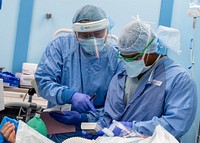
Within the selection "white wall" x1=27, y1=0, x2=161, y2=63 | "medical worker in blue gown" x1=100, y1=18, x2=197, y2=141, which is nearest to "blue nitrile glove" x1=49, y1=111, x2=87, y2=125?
"medical worker in blue gown" x1=100, y1=18, x2=197, y2=141

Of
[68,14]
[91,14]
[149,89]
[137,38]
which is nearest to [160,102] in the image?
[149,89]

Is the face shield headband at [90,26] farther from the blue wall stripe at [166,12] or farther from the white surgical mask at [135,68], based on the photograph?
the blue wall stripe at [166,12]

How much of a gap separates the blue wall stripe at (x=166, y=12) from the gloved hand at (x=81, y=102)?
1.88 m

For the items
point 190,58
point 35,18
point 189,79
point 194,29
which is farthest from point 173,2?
point 189,79

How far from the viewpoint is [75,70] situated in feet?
6.03

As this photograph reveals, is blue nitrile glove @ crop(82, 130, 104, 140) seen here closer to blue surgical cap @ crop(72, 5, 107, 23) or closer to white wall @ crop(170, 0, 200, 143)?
blue surgical cap @ crop(72, 5, 107, 23)

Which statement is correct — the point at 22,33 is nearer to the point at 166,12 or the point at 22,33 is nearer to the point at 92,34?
the point at 166,12

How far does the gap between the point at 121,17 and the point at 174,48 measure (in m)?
1.83

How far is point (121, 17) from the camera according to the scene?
3375mm

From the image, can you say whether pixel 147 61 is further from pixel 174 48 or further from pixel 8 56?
pixel 8 56

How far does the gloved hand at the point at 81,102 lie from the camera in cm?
166

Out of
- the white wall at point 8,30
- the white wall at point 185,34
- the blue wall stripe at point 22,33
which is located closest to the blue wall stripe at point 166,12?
the white wall at point 185,34

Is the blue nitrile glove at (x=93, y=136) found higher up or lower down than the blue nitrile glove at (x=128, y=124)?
lower down

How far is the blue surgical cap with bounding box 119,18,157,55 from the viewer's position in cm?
160
